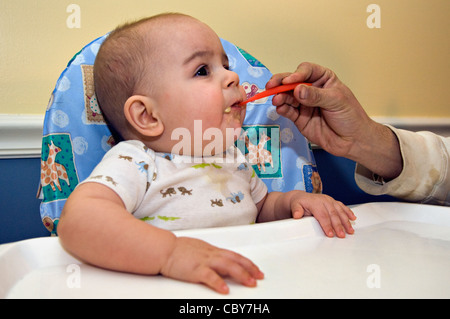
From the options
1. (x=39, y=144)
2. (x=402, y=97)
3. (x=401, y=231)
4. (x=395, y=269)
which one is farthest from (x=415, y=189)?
(x=39, y=144)

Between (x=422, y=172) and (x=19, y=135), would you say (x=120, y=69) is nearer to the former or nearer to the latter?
(x=19, y=135)

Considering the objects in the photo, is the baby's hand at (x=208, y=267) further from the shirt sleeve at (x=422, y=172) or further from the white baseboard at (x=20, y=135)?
the white baseboard at (x=20, y=135)

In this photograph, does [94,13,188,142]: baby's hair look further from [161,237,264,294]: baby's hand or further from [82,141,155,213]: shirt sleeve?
[161,237,264,294]: baby's hand

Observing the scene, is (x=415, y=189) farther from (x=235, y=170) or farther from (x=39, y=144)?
(x=39, y=144)

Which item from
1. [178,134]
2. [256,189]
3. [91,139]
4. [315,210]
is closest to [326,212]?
[315,210]

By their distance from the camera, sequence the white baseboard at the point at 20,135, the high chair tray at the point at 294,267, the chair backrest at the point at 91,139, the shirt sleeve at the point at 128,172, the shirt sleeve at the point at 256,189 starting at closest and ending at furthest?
the high chair tray at the point at 294,267
the shirt sleeve at the point at 128,172
the chair backrest at the point at 91,139
the shirt sleeve at the point at 256,189
the white baseboard at the point at 20,135

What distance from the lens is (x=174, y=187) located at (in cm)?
64

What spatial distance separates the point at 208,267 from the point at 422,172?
540mm

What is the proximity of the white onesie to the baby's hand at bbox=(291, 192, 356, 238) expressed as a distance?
0.32ft

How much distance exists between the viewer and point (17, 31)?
89 centimetres

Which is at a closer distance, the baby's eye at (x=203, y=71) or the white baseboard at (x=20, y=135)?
the baby's eye at (x=203, y=71)

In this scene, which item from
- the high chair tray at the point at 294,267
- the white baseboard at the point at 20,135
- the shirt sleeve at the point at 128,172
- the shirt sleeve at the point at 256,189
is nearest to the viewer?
the high chair tray at the point at 294,267

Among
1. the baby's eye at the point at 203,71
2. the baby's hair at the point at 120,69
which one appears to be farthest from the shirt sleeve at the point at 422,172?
the baby's hair at the point at 120,69

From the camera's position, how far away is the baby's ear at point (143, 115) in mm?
683
